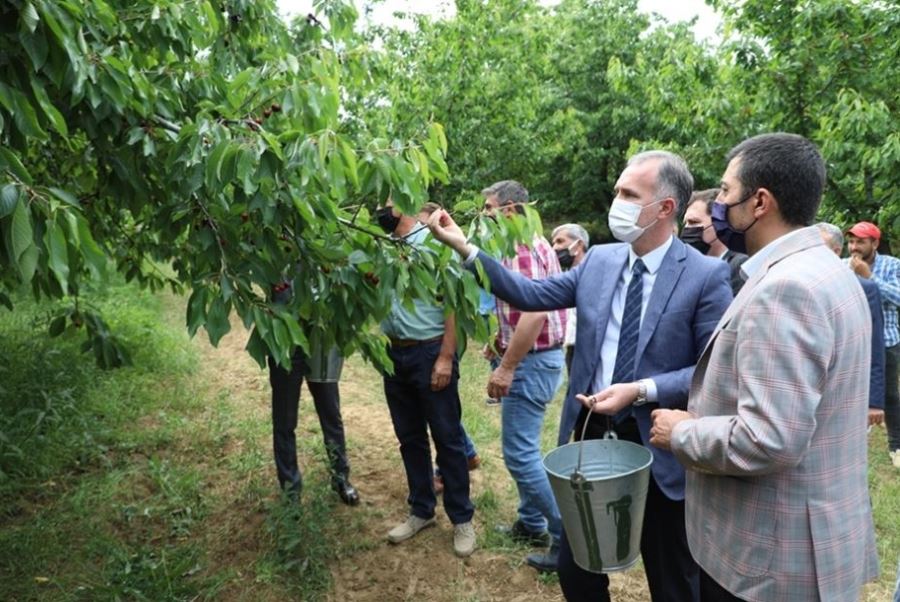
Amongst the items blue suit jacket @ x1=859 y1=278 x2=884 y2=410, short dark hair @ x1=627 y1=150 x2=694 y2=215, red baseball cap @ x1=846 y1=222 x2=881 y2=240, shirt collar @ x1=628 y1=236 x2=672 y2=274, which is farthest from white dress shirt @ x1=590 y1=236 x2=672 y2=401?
red baseball cap @ x1=846 y1=222 x2=881 y2=240

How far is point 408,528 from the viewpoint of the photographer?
3988mm

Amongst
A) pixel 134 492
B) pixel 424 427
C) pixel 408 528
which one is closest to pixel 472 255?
pixel 424 427

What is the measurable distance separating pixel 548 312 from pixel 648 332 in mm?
1272

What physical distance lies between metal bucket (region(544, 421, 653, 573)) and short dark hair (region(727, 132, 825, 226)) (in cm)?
83

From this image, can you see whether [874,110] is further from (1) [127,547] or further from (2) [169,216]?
(1) [127,547]

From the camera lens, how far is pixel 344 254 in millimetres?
A: 2504

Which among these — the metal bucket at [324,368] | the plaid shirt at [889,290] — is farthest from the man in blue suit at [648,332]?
the plaid shirt at [889,290]

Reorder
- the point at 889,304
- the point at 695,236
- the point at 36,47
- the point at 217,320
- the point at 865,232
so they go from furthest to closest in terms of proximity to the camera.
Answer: the point at 889,304, the point at 865,232, the point at 695,236, the point at 217,320, the point at 36,47

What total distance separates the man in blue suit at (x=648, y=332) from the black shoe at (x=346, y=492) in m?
2.17

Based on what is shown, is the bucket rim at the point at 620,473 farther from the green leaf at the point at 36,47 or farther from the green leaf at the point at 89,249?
the green leaf at the point at 36,47

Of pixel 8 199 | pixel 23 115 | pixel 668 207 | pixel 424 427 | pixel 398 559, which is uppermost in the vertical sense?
pixel 23 115

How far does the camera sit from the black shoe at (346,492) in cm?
445

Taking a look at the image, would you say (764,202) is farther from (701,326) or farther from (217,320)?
(217,320)

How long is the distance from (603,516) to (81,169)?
3.43m
